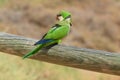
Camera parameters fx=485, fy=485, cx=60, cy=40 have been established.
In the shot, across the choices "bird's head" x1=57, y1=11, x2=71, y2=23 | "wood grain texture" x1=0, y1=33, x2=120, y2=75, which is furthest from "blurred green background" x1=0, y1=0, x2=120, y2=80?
"bird's head" x1=57, y1=11, x2=71, y2=23

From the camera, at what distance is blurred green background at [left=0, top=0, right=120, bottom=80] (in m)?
7.91

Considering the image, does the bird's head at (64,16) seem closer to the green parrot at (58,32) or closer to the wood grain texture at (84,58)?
the green parrot at (58,32)

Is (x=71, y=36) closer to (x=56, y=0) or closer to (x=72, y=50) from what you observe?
(x=56, y=0)

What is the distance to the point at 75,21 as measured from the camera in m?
9.06

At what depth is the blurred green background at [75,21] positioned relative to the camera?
7908mm

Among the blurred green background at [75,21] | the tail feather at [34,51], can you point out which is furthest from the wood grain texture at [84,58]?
the blurred green background at [75,21]

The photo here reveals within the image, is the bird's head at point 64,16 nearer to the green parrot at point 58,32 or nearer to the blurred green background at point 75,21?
the green parrot at point 58,32

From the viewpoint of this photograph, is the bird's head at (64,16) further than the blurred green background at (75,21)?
No

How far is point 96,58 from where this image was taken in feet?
9.44

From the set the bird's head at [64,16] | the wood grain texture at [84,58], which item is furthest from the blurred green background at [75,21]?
the bird's head at [64,16]

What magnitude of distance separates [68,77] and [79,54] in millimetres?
3856

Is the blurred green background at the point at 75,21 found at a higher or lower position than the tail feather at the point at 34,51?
lower

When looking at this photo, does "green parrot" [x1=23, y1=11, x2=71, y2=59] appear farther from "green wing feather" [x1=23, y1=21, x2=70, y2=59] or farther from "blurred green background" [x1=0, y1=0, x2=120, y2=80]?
"blurred green background" [x1=0, y1=0, x2=120, y2=80]

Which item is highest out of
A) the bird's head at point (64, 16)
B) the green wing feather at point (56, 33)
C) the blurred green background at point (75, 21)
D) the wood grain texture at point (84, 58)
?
the bird's head at point (64, 16)
